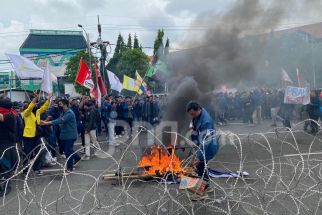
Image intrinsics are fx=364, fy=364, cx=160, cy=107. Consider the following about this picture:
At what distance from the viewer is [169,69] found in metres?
14.4

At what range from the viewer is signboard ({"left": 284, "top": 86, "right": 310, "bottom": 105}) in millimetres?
12992

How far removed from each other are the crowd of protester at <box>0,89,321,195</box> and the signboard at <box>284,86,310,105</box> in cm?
36

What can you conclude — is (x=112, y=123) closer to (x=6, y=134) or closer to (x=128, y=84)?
(x=6, y=134)

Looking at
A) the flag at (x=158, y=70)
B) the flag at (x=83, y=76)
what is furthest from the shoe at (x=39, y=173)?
the flag at (x=158, y=70)

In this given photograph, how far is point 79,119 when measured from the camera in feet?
40.0

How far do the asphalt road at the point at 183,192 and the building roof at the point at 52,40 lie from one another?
84150mm

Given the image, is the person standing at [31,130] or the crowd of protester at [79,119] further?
the person standing at [31,130]

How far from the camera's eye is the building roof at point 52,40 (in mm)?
89250

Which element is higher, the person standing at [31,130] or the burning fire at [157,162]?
the person standing at [31,130]

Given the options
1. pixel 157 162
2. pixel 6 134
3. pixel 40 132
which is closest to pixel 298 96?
pixel 157 162

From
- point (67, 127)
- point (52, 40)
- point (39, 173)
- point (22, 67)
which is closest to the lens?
point (39, 173)

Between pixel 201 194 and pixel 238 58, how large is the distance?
30.2ft

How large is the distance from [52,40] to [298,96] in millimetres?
85636

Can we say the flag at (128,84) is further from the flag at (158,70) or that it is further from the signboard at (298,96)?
the signboard at (298,96)
